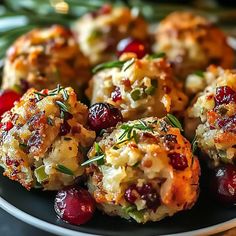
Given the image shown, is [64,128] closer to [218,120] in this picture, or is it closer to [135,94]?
[135,94]

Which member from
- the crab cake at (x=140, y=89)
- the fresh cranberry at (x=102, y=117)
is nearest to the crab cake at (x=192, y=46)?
the crab cake at (x=140, y=89)

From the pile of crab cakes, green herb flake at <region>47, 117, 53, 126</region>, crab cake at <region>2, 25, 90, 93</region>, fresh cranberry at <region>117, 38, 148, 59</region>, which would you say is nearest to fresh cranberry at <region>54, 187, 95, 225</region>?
the pile of crab cakes

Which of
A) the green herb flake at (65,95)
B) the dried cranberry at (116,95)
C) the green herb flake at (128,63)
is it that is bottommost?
the dried cranberry at (116,95)

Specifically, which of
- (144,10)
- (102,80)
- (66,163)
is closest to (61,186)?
(66,163)

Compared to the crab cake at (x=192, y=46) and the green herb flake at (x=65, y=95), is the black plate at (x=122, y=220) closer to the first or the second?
the green herb flake at (x=65, y=95)

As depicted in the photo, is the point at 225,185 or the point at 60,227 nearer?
the point at 60,227

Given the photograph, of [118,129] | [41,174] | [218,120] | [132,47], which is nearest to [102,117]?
[118,129]
